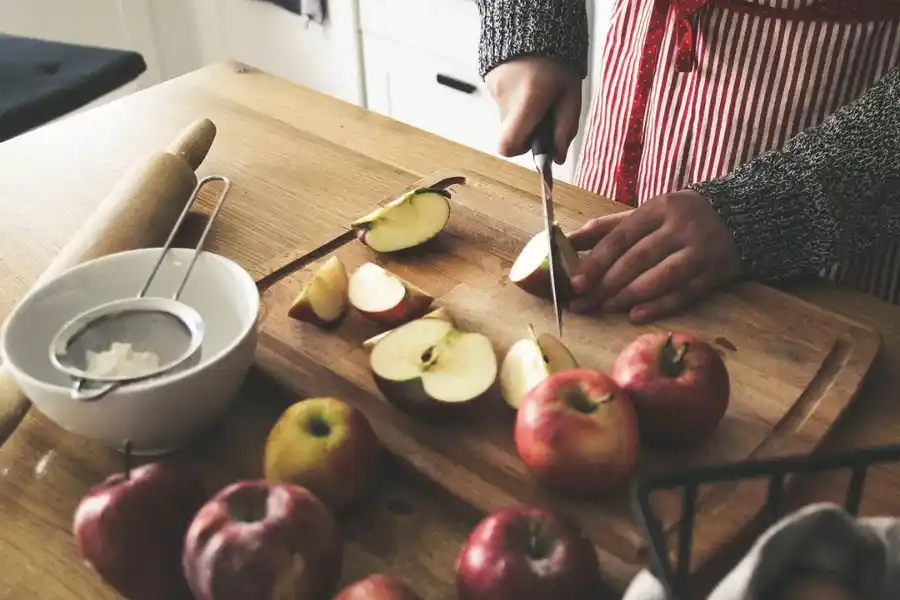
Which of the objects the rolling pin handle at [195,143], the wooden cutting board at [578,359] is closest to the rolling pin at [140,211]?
the rolling pin handle at [195,143]

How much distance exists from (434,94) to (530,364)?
1.48m

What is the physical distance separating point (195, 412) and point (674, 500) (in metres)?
0.35

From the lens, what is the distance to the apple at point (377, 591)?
20.8 inches

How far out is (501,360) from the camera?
Result: 0.79 meters

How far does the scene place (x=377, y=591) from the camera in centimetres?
53

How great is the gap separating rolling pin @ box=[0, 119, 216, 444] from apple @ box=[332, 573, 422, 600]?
431 millimetres

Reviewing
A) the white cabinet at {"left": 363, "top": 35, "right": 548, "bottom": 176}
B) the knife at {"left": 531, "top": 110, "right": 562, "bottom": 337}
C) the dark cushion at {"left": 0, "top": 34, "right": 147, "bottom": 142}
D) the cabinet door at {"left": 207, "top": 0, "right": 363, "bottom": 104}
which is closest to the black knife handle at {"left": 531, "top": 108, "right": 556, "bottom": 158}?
the knife at {"left": 531, "top": 110, "right": 562, "bottom": 337}

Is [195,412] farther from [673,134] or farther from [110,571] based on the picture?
[673,134]

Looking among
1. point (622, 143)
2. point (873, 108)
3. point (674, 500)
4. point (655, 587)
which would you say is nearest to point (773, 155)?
point (873, 108)

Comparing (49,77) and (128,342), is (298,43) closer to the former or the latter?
(49,77)

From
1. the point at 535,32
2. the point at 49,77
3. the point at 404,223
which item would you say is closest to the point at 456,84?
the point at 49,77

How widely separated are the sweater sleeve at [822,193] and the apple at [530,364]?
22cm

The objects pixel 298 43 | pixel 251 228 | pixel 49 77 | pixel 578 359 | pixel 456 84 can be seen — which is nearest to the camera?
pixel 578 359

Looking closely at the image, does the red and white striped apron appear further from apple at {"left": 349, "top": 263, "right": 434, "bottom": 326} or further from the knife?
apple at {"left": 349, "top": 263, "right": 434, "bottom": 326}
